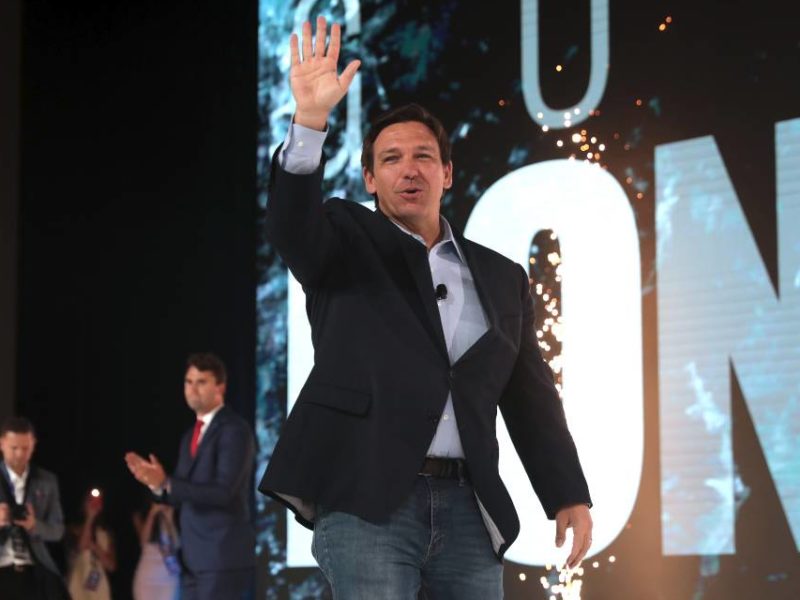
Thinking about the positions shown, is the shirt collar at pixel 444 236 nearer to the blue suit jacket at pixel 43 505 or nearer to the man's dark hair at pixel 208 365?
the man's dark hair at pixel 208 365

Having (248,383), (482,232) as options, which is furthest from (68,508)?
(482,232)

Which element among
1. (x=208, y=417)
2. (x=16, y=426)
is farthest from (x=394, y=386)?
(x=16, y=426)

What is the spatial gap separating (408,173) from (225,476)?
8.89 feet

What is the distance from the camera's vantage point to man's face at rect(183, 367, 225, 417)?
4.79m

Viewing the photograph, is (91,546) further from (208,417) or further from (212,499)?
(212,499)

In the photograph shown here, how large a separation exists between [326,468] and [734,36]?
123 inches

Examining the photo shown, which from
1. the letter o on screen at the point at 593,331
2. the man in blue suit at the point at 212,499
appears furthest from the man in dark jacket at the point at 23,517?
the letter o on screen at the point at 593,331

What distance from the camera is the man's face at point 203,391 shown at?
15.7 ft

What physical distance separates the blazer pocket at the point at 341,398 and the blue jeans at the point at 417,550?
150mm

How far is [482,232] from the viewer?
5.01m

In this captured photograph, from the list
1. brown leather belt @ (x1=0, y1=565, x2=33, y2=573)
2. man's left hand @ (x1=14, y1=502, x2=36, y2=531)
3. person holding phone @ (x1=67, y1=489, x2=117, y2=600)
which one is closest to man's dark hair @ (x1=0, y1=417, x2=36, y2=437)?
man's left hand @ (x1=14, y1=502, x2=36, y2=531)

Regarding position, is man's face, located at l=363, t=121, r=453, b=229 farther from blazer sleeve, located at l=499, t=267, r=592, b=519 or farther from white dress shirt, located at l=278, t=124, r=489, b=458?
blazer sleeve, located at l=499, t=267, r=592, b=519

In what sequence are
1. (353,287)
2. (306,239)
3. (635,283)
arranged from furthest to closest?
1. (635,283)
2. (353,287)
3. (306,239)

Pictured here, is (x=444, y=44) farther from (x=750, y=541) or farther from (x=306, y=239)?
(x=306, y=239)
